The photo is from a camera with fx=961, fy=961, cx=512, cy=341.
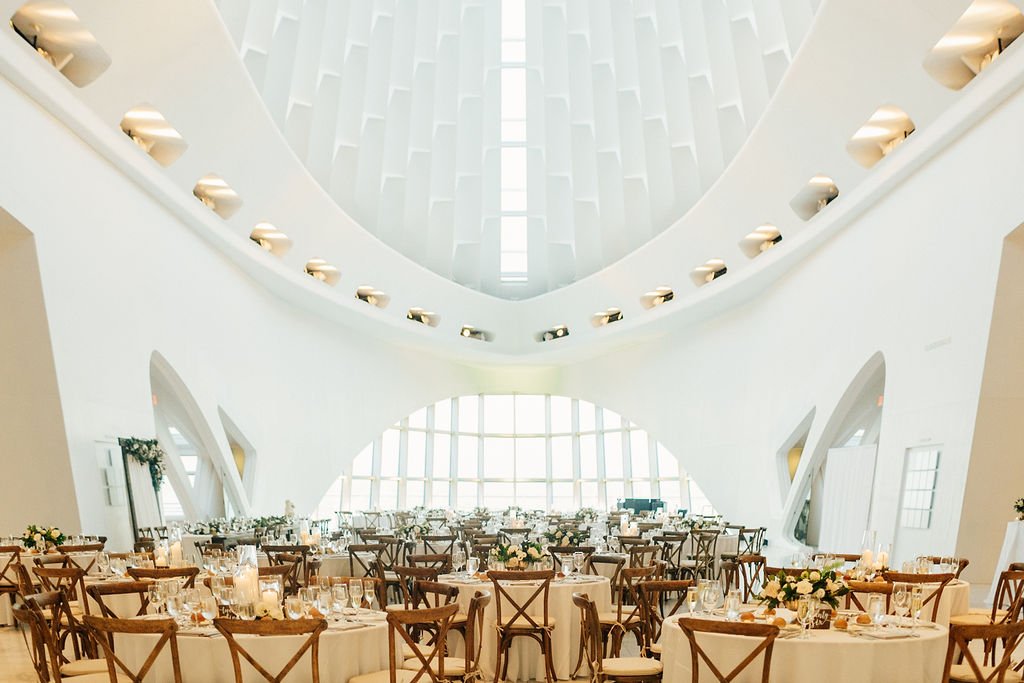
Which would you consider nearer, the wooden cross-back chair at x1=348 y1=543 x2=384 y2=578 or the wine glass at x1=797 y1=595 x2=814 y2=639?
the wine glass at x1=797 y1=595 x2=814 y2=639

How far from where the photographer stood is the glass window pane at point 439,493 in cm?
3092

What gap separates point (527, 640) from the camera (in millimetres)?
7762

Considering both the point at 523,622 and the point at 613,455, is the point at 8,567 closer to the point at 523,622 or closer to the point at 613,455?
the point at 523,622

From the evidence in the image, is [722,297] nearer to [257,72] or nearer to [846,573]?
[257,72]

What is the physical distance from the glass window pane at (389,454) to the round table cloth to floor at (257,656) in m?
23.9

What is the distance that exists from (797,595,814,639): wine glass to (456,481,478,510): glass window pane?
2703cm

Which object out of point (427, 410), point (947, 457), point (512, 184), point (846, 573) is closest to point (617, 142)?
point (512, 184)

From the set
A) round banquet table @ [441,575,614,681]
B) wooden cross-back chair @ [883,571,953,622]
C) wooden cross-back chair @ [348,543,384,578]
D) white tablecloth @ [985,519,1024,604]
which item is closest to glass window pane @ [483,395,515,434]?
wooden cross-back chair @ [348,543,384,578]

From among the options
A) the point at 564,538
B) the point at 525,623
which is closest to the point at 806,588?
the point at 525,623

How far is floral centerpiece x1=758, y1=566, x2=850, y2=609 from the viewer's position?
5070 mm

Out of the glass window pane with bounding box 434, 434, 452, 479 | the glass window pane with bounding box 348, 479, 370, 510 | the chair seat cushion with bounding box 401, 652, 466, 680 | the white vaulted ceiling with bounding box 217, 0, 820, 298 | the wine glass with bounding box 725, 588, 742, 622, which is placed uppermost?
the white vaulted ceiling with bounding box 217, 0, 820, 298

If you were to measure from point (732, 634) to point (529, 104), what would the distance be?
848 inches

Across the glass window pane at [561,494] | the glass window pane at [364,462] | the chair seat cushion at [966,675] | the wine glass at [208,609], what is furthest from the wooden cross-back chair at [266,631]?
the glass window pane at [561,494]

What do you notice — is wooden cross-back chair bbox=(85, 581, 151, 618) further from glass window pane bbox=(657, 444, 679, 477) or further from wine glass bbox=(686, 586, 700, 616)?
glass window pane bbox=(657, 444, 679, 477)
